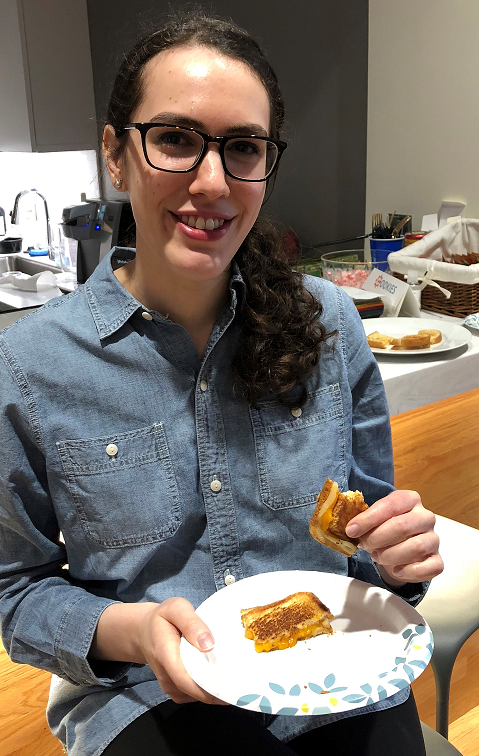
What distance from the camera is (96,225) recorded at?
2820 mm

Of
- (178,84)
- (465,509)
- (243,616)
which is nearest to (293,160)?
(465,509)

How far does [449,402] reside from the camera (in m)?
2.28

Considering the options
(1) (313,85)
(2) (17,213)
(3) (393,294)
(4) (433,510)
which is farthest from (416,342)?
(2) (17,213)

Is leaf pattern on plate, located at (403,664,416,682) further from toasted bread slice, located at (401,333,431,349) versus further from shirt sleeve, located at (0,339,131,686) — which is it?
toasted bread slice, located at (401,333,431,349)

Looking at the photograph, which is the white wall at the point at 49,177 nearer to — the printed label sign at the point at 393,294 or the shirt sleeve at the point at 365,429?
the printed label sign at the point at 393,294

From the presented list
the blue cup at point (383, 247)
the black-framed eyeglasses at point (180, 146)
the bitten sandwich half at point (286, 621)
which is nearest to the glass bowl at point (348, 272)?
the blue cup at point (383, 247)

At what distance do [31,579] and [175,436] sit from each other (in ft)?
0.85

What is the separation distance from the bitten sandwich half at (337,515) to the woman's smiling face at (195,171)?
31 cm

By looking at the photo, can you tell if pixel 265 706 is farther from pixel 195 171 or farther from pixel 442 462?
pixel 442 462

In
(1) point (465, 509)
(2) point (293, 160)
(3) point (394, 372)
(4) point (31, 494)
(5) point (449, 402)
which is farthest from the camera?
(2) point (293, 160)

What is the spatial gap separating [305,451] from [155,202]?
0.39 m

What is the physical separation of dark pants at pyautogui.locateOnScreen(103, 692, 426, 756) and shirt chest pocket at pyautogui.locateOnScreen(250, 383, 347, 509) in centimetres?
27

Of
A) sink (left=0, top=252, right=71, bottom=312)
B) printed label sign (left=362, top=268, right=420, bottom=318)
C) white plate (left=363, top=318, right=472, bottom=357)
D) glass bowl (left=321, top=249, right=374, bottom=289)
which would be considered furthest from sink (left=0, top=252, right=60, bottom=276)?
white plate (left=363, top=318, right=472, bottom=357)

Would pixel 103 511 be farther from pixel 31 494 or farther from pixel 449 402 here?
pixel 449 402
